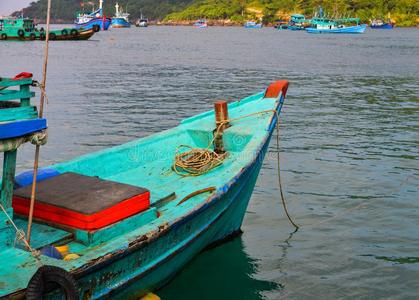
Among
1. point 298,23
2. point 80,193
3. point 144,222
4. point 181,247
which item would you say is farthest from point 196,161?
point 298,23

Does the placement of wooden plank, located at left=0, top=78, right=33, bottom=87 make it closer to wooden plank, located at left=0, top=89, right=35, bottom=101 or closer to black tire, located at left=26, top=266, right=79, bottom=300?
wooden plank, located at left=0, top=89, right=35, bottom=101

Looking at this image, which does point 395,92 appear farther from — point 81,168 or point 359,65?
point 81,168

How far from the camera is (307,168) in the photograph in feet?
44.4

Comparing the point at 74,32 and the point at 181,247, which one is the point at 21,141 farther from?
the point at 74,32

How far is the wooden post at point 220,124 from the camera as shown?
395 inches

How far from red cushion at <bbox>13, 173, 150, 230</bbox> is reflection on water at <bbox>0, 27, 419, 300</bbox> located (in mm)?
1709

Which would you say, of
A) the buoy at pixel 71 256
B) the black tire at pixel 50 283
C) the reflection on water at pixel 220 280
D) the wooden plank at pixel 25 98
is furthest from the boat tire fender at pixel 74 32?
the black tire at pixel 50 283

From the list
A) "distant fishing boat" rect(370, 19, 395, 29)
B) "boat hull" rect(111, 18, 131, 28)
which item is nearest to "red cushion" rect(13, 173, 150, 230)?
"distant fishing boat" rect(370, 19, 395, 29)

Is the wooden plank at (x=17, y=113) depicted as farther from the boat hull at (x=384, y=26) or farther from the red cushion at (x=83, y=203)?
the boat hull at (x=384, y=26)

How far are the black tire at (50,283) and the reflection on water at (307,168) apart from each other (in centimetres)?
257

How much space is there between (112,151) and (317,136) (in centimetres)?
980

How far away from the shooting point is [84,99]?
24.0m

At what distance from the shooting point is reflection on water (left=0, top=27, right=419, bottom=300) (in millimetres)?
8094

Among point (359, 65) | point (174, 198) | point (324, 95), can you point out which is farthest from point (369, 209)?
point (359, 65)
